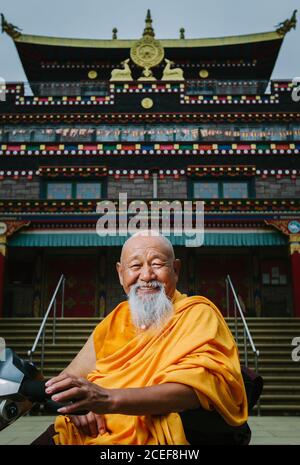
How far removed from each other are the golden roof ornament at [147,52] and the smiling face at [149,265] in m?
18.4

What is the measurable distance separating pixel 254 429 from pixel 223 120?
536 inches

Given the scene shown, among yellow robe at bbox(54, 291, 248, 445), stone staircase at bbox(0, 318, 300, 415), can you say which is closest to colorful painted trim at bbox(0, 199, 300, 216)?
stone staircase at bbox(0, 318, 300, 415)

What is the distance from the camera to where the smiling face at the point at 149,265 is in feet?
8.77

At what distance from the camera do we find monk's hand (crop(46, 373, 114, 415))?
183 centimetres

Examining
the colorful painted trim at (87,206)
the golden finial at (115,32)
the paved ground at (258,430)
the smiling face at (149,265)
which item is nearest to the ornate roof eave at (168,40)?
the golden finial at (115,32)

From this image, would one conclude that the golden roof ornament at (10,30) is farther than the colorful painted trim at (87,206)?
Yes

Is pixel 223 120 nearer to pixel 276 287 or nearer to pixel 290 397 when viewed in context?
pixel 276 287

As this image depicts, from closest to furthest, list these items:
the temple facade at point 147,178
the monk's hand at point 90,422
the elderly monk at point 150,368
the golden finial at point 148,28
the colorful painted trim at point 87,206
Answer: the elderly monk at point 150,368
the monk's hand at point 90,422
the colorful painted trim at point 87,206
the temple facade at point 147,178
the golden finial at point 148,28

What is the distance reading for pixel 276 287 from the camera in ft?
49.1

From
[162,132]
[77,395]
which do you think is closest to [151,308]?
[77,395]

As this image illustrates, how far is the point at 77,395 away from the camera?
1.84 m

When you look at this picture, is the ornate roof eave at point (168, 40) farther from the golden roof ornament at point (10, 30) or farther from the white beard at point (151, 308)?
the white beard at point (151, 308)

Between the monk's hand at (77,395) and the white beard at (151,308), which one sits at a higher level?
the white beard at (151,308)

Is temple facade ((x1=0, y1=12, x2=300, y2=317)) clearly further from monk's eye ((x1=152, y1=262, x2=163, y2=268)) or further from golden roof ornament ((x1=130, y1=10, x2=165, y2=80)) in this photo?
monk's eye ((x1=152, y1=262, x2=163, y2=268))
